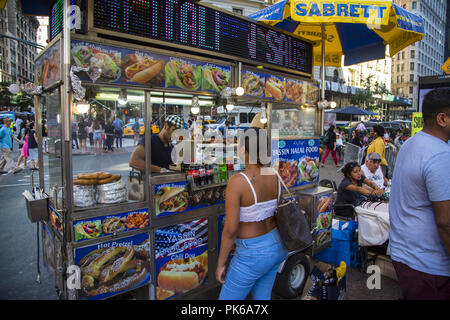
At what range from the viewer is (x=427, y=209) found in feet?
5.76

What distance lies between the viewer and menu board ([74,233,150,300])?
2582 millimetres

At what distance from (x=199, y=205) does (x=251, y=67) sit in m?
1.81

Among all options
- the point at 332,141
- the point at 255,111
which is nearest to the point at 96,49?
the point at 255,111

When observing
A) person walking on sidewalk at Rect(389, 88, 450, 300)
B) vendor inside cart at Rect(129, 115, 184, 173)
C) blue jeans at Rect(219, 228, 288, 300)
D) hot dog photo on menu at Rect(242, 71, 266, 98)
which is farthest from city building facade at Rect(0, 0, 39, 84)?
person walking on sidewalk at Rect(389, 88, 450, 300)

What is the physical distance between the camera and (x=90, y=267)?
260 centimetres

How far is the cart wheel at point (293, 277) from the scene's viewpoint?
11.2 feet

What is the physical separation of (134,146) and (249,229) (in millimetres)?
1615

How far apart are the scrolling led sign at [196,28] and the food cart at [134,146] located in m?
0.01

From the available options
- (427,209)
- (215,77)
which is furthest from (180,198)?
(427,209)

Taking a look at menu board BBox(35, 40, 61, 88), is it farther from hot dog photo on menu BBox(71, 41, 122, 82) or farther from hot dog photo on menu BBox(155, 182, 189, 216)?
hot dog photo on menu BBox(155, 182, 189, 216)

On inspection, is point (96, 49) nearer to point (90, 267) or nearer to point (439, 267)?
point (90, 267)

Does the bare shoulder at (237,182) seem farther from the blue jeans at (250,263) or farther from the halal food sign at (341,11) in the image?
the halal food sign at (341,11)

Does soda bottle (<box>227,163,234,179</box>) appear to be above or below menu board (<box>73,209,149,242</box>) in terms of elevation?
above

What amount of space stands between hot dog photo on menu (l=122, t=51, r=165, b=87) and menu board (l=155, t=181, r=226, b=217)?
3.41 ft
